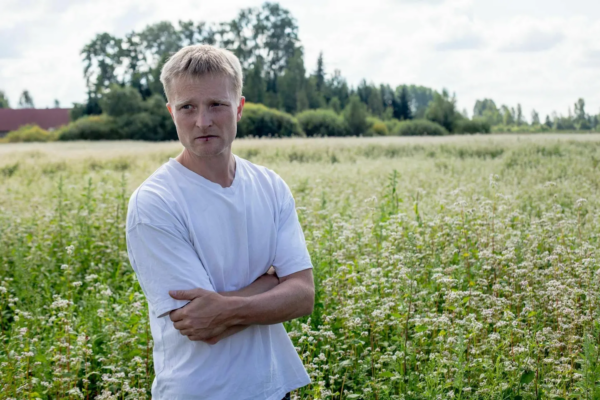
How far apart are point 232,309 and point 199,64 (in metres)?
1.05

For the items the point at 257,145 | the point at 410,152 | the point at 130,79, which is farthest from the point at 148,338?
the point at 130,79

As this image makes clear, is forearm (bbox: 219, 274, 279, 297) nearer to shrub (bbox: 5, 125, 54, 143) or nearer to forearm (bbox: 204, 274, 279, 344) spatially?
forearm (bbox: 204, 274, 279, 344)

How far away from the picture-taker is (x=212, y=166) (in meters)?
2.61

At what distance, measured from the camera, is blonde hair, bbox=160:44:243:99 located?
251 centimetres

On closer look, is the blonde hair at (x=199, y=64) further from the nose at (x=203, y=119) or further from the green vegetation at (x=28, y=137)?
the green vegetation at (x=28, y=137)

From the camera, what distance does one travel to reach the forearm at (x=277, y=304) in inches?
95.9

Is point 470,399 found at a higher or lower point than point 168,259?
lower

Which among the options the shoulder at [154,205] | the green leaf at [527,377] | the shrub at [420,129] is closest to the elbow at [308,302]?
the shoulder at [154,205]

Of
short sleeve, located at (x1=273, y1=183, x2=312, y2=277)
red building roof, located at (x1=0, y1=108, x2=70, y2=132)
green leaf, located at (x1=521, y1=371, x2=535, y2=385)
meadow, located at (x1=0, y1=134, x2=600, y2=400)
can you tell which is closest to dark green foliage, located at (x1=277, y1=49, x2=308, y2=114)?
red building roof, located at (x1=0, y1=108, x2=70, y2=132)

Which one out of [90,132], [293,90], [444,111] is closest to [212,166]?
[90,132]

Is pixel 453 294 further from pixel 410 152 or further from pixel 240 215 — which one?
pixel 410 152

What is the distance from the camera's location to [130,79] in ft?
246

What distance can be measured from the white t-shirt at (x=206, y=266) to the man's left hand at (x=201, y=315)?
4cm

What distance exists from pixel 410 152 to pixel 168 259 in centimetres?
2138
